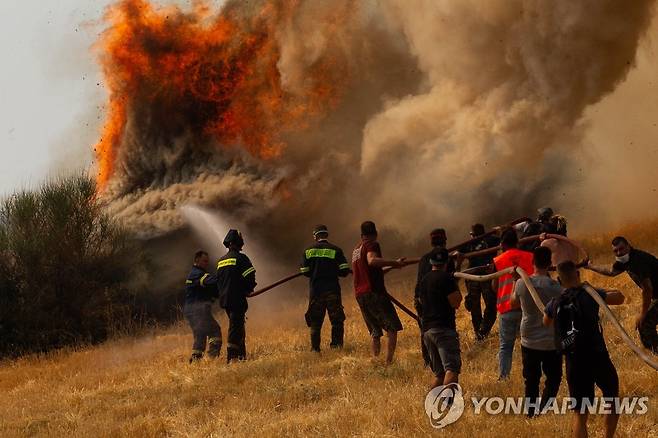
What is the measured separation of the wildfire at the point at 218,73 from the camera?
2545cm

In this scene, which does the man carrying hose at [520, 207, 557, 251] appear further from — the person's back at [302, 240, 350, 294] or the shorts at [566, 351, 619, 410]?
the shorts at [566, 351, 619, 410]

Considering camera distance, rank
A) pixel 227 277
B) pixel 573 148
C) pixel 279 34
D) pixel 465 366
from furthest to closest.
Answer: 1. pixel 573 148
2. pixel 279 34
3. pixel 227 277
4. pixel 465 366

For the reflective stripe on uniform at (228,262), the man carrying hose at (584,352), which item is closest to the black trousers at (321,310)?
the reflective stripe on uniform at (228,262)

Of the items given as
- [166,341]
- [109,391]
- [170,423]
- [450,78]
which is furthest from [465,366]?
Result: [450,78]

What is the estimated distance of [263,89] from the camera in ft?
84.7

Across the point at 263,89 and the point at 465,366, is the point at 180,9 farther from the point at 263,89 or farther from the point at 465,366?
the point at 465,366

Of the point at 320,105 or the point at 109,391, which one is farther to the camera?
the point at 320,105

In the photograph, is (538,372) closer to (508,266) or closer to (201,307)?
(508,266)

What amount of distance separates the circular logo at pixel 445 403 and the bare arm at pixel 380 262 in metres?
2.24

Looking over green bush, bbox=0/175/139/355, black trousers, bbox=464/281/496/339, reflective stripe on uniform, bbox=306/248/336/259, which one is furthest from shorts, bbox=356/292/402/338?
green bush, bbox=0/175/139/355

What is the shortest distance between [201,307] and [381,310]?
356 cm

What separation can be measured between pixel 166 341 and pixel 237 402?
339 inches

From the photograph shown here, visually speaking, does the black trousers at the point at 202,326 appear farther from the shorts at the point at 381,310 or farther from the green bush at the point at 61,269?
the green bush at the point at 61,269

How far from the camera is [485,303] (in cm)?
1130
